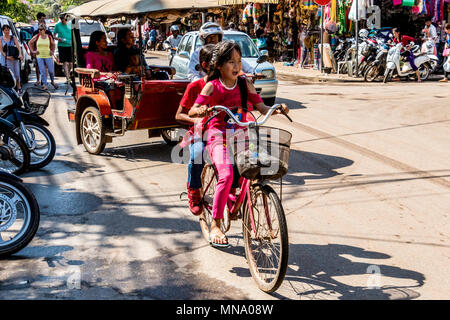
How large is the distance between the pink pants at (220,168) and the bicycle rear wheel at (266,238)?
0.70 feet

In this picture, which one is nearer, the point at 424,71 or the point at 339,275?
the point at 339,275

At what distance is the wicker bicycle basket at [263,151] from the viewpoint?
3.99m

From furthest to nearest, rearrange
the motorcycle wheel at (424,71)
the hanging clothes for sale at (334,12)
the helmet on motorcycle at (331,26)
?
1. the hanging clothes for sale at (334,12)
2. the helmet on motorcycle at (331,26)
3. the motorcycle wheel at (424,71)

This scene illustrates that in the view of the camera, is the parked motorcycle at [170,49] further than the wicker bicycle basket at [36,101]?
Yes

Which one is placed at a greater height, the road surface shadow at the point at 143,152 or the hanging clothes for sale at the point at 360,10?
the hanging clothes for sale at the point at 360,10

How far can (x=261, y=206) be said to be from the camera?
13.7ft

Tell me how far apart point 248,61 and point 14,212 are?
9.42m

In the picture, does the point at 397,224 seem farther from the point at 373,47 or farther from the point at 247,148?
the point at 373,47

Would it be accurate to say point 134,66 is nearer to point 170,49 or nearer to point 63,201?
point 63,201

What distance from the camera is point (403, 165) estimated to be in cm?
789

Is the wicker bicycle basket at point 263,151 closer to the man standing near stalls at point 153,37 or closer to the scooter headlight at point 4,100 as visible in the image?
the scooter headlight at point 4,100

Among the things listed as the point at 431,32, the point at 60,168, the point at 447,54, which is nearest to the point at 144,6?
the point at 60,168

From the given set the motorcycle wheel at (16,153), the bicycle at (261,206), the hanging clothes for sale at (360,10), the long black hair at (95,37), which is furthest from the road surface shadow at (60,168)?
the hanging clothes for sale at (360,10)

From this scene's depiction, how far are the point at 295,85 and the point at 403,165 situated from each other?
36.8ft
